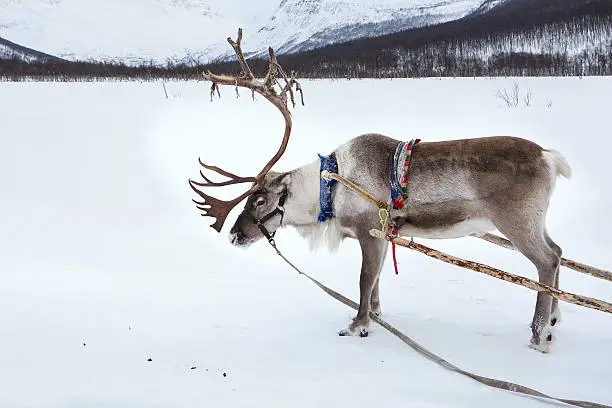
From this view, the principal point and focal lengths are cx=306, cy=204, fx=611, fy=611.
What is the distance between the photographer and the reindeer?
4.50m

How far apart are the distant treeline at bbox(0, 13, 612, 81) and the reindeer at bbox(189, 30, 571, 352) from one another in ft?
93.2

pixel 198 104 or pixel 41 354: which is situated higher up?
pixel 198 104

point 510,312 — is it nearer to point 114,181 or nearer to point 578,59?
point 114,181

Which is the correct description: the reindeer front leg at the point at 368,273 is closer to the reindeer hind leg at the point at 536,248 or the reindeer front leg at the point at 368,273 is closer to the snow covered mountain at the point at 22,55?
the reindeer hind leg at the point at 536,248

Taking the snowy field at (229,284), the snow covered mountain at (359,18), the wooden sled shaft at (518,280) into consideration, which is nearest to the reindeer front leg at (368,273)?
the snowy field at (229,284)

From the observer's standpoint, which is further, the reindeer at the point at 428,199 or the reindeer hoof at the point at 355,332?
the reindeer hoof at the point at 355,332

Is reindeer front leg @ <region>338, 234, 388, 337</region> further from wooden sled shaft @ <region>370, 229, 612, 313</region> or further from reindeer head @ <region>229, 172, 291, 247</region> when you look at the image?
reindeer head @ <region>229, 172, 291, 247</region>

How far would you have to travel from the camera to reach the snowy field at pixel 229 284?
12.4ft

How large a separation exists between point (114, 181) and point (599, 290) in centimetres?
844

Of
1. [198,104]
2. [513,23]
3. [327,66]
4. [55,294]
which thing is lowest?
[55,294]

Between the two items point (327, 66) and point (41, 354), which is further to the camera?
point (327, 66)

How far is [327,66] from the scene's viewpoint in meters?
39.3

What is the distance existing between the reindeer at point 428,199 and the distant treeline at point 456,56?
28417 millimetres

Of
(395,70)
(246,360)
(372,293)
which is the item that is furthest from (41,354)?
(395,70)
